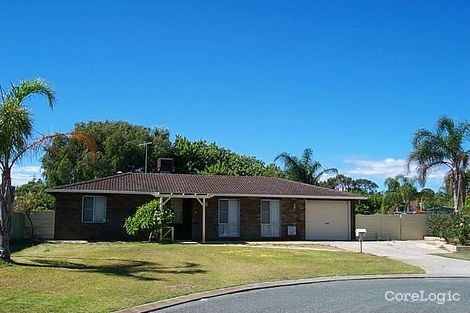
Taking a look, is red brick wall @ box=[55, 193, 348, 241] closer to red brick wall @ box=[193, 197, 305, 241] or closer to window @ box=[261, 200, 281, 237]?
red brick wall @ box=[193, 197, 305, 241]

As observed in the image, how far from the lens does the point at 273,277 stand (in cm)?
1386

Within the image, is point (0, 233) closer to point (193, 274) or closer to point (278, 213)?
point (193, 274)

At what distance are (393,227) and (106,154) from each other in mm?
30467

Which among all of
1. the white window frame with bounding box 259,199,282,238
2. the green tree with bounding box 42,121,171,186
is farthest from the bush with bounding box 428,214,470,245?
the green tree with bounding box 42,121,171,186

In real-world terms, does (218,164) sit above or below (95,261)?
above

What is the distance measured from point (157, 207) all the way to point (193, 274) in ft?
40.3

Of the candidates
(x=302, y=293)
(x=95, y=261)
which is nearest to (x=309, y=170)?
(x=95, y=261)

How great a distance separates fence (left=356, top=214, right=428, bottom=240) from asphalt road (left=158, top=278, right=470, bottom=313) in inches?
728

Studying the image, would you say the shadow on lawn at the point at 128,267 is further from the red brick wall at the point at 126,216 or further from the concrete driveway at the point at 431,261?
the red brick wall at the point at 126,216

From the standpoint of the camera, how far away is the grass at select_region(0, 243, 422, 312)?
10.2 metres

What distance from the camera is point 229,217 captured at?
1158 inches

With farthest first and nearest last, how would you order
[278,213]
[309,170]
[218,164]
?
[218,164] → [309,170] → [278,213]

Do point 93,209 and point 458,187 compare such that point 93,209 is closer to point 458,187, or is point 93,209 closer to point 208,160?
point 458,187

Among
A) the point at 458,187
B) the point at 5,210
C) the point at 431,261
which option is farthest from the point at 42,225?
the point at 458,187
